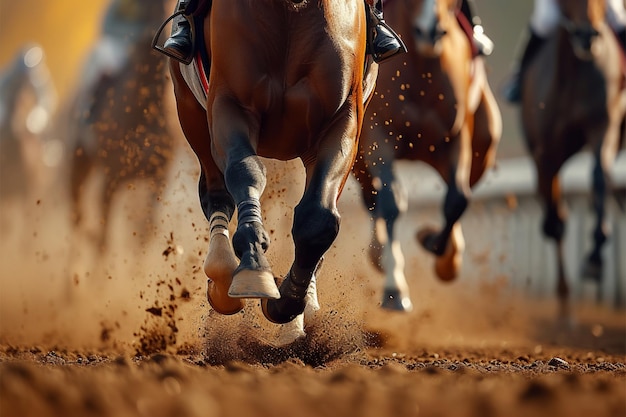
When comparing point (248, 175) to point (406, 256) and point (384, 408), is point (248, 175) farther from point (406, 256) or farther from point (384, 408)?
point (406, 256)

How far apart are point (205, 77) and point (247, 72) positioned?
60 cm

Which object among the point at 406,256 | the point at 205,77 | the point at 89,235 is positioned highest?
the point at 205,77

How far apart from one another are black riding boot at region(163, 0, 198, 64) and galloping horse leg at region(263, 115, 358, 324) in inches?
27.7

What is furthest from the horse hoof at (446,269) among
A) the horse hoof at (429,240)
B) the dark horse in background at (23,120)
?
the dark horse in background at (23,120)

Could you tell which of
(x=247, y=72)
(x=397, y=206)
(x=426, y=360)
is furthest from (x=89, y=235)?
(x=247, y=72)

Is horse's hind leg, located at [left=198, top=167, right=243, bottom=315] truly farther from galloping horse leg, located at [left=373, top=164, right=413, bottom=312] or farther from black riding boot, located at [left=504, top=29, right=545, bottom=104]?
black riding boot, located at [left=504, top=29, right=545, bottom=104]

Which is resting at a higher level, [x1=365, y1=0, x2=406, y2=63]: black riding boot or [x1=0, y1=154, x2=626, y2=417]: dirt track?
[x1=365, y1=0, x2=406, y2=63]: black riding boot

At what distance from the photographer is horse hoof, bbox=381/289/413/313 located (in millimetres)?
6961

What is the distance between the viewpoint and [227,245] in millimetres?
4484

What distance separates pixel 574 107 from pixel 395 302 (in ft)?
11.6

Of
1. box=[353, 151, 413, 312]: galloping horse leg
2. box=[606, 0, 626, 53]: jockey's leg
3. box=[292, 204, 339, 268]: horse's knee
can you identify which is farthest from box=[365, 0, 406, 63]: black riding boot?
box=[606, 0, 626, 53]: jockey's leg

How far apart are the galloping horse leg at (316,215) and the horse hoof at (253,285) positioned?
10.2 inches

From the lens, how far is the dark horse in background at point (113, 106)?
33.6 feet

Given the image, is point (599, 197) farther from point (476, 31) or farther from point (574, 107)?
point (476, 31)
